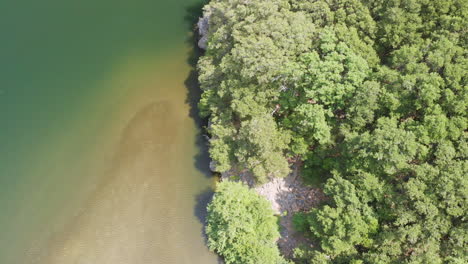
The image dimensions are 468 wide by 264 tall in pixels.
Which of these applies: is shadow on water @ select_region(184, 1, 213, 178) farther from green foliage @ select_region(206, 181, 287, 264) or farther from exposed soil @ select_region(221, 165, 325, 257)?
green foliage @ select_region(206, 181, 287, 264)

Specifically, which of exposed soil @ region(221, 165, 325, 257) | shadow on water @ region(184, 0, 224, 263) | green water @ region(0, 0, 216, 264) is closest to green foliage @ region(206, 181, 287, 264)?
exposed soil @ region(221, 165, 325, 257)

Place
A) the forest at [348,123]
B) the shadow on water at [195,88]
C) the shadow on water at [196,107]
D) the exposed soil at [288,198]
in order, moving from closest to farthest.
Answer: the forest at [348,123]
the exposed soil at [288,198]
the shadow on water at [196,107]
the shadow on water at [195,88]

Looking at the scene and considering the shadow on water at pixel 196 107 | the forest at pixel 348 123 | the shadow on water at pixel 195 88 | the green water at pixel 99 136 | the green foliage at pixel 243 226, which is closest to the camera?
the forest at pixel 348 123

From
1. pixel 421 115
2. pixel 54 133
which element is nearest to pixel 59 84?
pixel 54 133

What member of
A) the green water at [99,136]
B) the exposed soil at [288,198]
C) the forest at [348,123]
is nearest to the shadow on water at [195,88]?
the green water at [99,136]

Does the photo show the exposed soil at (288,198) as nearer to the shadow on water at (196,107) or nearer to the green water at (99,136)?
the shadow on water at (196,107)

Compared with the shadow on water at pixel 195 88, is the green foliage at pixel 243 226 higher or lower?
lower

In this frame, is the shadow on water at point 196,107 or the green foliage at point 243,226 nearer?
the green foliage at point 243,226

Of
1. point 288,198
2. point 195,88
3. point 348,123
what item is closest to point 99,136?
point 195,88

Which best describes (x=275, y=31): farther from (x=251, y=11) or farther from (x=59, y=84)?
(x=59, y=84)
